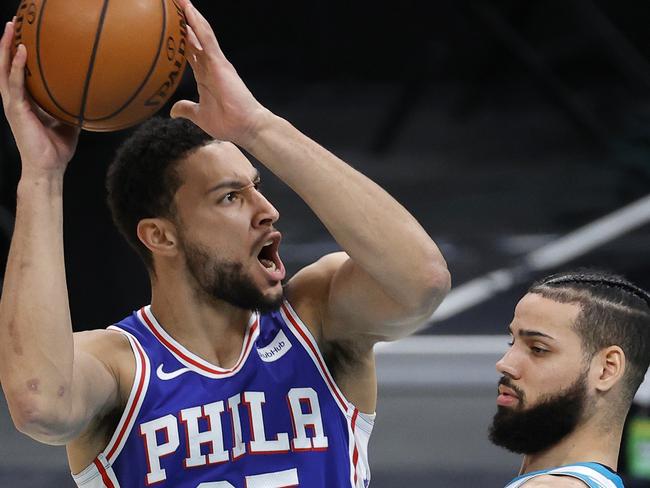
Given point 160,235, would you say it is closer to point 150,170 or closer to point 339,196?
point 150,170

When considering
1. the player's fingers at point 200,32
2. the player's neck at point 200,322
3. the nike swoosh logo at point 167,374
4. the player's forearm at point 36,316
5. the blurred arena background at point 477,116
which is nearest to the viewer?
the player's forearm at point 36,316

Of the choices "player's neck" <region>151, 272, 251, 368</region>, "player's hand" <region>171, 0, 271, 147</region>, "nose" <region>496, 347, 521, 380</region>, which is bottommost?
"player's neck" <region>151, 272, 251, 368</region>

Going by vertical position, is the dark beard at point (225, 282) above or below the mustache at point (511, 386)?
below

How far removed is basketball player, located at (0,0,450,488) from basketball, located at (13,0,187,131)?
1.9 inches

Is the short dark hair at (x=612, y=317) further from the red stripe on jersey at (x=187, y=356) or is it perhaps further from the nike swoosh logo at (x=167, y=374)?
the nike swoosh logo at (x=167, y=374)

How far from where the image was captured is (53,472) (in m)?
5.96

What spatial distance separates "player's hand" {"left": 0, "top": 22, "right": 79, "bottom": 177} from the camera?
252cm

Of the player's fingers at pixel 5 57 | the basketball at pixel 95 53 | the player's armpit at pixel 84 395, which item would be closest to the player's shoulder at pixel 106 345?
the player's armpit at pixel 84 395

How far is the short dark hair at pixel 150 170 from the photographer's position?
Answer: 2.97 metres

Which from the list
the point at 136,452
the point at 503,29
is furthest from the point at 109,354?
the point at 503,29

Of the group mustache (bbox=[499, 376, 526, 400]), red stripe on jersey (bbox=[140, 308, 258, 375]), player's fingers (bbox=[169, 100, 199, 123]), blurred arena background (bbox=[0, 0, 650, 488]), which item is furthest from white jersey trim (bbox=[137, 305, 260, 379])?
blurred arena background (bbox=[0, 0, 650, 488])

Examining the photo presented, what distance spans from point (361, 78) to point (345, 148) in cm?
64

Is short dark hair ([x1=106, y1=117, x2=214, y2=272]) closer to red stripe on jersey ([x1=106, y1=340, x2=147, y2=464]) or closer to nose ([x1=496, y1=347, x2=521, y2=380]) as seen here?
red stripe on jersey ([x1=106, y1=340, x2=147, y2=464])

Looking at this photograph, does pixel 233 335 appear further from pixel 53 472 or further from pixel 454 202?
pixel 454 202
